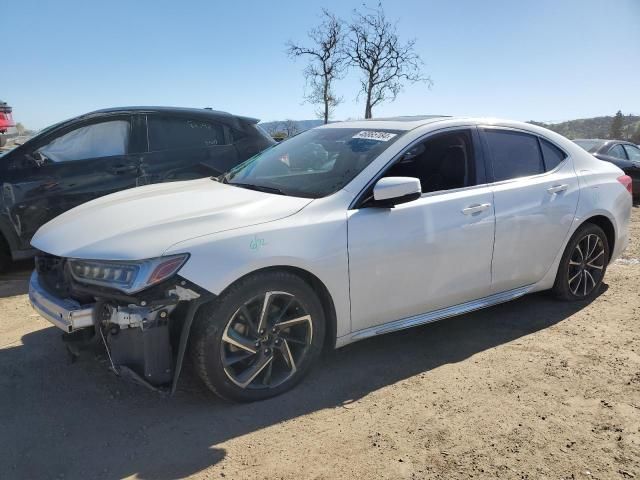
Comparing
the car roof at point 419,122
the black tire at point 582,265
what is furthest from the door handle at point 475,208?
the black tire at point 582,265

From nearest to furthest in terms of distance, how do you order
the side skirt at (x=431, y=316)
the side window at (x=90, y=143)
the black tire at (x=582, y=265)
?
the side skirt at (x=431, y=316), the black tire at (x=582, y=265), the side window at (x=90, y=143)

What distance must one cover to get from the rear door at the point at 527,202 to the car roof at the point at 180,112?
370cm

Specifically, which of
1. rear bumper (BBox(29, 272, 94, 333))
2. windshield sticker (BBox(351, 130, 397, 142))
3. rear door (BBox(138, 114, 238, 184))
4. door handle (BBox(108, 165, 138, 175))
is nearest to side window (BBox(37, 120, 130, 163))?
door handle (BBox(108, 165, 138, 175))

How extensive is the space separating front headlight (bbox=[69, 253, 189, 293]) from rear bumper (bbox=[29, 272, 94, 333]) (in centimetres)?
15

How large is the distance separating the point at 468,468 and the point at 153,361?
5.38ft

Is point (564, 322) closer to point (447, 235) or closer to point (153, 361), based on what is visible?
point (447, 235)

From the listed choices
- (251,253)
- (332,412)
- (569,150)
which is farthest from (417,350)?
(569,150)

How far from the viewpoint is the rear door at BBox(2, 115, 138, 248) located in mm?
5391

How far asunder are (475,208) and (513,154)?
2.45 ft

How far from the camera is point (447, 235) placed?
353 centimetres

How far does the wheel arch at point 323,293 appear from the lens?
2963 millimetres

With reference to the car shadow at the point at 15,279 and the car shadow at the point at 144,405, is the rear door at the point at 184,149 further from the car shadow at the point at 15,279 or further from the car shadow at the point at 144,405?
the car shadow at the point at 144,405

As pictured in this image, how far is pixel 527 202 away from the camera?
3996 millimetres

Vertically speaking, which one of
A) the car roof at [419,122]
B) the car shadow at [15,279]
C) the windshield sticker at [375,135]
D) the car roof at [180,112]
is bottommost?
the car shadow at [15,279]
